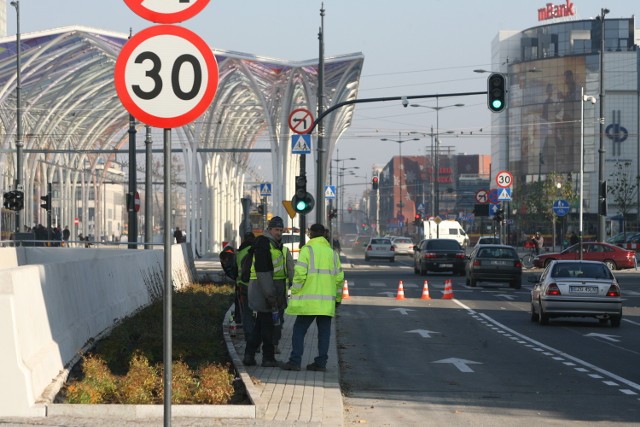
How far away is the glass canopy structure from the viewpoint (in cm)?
6719

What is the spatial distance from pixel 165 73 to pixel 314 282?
7.69 m

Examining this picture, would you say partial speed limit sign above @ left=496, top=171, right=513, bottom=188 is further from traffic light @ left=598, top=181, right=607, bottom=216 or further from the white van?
the white van

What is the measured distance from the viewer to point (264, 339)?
1538 centimetres

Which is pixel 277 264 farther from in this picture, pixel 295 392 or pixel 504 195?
pixel 504 195

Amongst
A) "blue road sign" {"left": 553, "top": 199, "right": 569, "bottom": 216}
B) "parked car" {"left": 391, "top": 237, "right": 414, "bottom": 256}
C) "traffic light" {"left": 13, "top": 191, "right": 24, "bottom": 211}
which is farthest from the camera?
"parked car" {"left": 391, "top": 237, "right": 414, "bottom": 256}

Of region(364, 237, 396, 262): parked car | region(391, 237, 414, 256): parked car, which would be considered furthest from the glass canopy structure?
region(391, 237, 414, 256): parked car

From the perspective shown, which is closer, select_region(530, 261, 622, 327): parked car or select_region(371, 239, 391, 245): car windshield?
select_region(530, 261, 622, 327): parked car

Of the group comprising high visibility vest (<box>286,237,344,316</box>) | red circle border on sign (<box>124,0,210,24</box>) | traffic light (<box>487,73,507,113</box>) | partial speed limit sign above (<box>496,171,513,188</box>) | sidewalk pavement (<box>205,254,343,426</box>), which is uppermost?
traffic light (<box>487,73,507,113</box>)

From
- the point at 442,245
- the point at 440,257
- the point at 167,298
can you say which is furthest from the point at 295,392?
the point at 442,245

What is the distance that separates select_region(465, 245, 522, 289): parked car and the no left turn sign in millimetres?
13951

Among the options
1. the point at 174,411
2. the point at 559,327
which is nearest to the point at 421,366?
the point at 174,411

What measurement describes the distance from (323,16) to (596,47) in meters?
94.5

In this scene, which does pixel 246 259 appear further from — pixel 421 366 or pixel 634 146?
pixel 634 146

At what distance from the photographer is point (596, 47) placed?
411 ft
